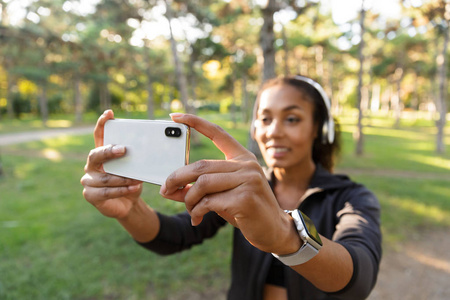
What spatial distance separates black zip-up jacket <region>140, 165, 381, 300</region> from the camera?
1212 mm

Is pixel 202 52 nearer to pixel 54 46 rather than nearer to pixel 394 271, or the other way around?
pixel 54 46

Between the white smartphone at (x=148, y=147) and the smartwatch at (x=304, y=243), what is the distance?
40 cm

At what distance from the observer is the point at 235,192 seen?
0.78 meters

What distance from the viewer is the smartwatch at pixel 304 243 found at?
901 mm

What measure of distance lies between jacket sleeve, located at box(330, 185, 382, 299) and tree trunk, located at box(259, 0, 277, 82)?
624 cm

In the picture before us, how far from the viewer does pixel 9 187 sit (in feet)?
25.1

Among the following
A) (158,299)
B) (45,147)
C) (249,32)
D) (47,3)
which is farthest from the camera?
(249,32)

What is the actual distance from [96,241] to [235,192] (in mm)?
4581

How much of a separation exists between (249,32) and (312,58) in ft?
35.5

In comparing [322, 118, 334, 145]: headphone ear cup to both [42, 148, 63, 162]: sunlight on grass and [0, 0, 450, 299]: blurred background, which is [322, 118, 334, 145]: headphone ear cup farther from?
[42, 148, 63, 162]: sunlight on grass

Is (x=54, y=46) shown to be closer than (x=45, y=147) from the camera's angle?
Yes

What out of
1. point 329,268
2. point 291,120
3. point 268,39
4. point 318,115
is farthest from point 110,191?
point 268,39

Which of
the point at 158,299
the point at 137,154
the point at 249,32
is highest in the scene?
the point at 249,32

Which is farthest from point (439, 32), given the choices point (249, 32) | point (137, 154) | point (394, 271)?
point (137, 154)
